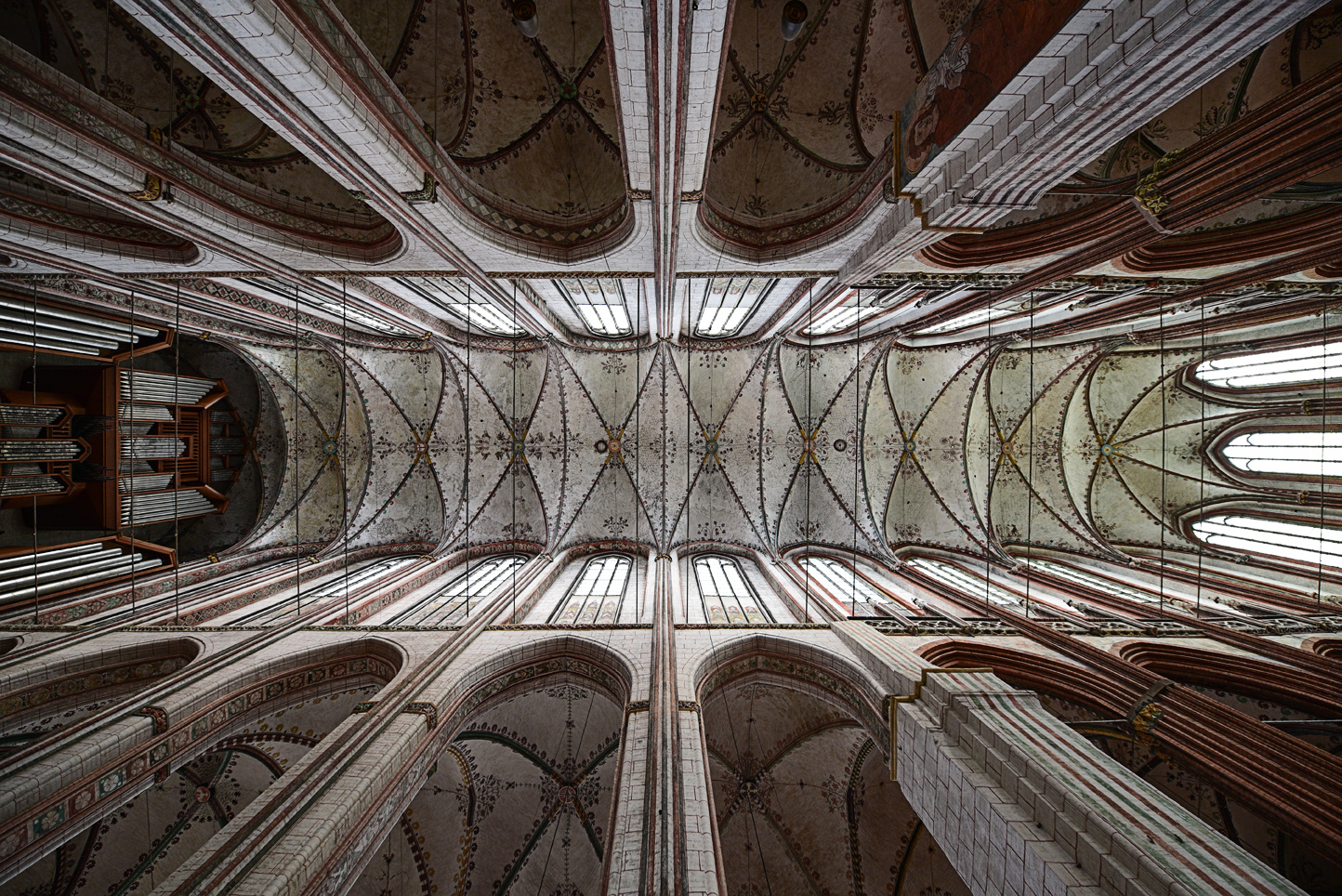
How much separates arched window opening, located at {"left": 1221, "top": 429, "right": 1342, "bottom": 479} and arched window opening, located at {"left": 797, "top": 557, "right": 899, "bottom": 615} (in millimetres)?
9772

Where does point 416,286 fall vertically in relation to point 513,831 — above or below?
above

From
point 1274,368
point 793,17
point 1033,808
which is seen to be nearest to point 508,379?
point 793,17

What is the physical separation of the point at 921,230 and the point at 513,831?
1185cm

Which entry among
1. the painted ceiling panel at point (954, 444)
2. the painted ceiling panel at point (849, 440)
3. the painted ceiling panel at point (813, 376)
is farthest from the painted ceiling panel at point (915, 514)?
the painted ceiling panel at point (813, 376)

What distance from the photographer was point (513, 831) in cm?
943

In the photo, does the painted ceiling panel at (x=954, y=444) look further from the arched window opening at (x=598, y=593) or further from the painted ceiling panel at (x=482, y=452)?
the painted ceiling panel at (x=482, y=452)

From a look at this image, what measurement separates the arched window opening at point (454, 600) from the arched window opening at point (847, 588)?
7240 mm

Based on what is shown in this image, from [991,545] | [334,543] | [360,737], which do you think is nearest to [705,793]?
[360,737]

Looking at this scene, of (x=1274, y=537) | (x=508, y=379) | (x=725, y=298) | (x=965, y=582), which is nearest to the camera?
(x=725, y=298)

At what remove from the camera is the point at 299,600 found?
10.5m

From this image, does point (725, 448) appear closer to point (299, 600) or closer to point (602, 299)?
point (602, 299)

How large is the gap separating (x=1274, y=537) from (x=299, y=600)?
21410 millimetres

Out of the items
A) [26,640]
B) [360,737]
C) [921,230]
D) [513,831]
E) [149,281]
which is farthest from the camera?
[513,831]

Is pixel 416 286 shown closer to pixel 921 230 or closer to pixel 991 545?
pixel 921 230
